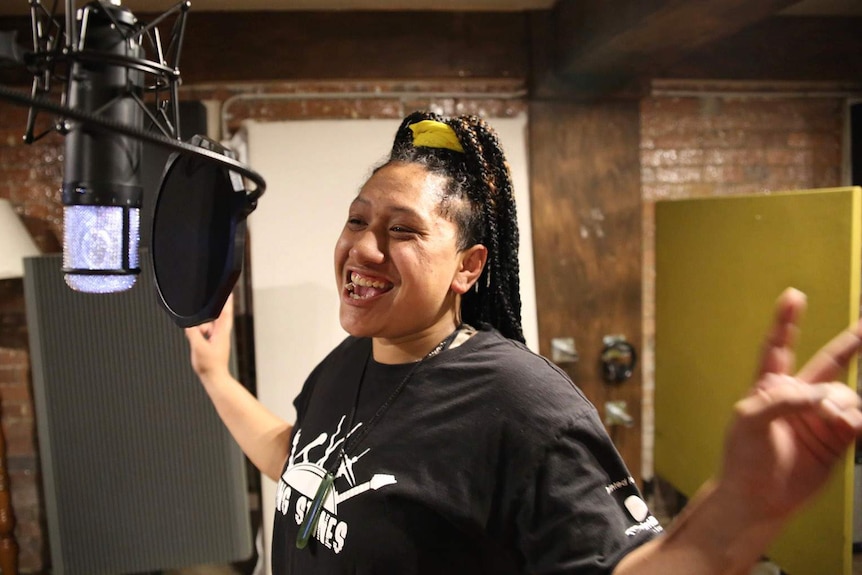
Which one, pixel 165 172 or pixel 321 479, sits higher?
pixel 165 172

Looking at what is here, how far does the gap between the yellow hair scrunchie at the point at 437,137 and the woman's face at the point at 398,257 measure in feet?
0.27

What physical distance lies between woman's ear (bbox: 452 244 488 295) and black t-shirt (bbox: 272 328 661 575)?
11cm

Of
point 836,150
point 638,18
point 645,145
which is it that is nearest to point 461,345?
point 638,18

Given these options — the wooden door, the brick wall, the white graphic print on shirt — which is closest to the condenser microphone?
the white graphic print on shirt

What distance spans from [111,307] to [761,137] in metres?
2.72

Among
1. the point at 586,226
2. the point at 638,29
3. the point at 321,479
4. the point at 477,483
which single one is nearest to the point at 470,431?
the point at 477,483

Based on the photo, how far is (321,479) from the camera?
3.49 feet

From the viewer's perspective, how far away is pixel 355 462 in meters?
1.03

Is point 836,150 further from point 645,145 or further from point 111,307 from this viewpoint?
point 111,307

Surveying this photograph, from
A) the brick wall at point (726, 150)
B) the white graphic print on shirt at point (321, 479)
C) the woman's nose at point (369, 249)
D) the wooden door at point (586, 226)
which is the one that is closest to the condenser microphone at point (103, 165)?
the woman's nose at point (369, 249)

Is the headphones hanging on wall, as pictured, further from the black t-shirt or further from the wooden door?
the black t-shirt

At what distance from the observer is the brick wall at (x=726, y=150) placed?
8.26ft

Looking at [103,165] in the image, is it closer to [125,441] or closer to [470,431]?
[470,431]

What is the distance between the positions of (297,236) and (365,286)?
1147 millimetres
